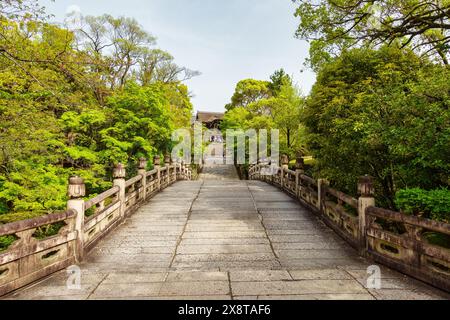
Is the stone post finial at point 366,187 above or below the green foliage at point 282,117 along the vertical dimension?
below

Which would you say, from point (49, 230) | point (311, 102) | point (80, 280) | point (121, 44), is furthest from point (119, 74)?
point (80, 280)

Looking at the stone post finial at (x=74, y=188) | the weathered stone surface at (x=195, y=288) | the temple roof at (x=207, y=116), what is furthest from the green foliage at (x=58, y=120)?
the temple roof at (x=207, y=116)

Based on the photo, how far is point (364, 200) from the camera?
5688 mm

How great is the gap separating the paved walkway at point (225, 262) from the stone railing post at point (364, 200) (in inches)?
13.8

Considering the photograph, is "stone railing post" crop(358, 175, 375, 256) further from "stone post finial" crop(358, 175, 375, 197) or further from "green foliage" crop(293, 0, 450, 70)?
"green foliage" crop(293, 0, 450, 70)

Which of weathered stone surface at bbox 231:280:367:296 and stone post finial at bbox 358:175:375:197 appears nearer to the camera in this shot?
weathered stone surface at bbox 231:280:367:296

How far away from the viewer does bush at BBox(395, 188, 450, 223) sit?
439 centimetres

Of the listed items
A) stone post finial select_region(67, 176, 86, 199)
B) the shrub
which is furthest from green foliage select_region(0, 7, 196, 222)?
the shrub

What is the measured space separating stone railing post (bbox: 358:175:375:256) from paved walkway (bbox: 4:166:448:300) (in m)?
0.35

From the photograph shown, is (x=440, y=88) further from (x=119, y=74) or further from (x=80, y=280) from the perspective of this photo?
(x=119, y=74)

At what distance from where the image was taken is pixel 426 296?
3.97 meters

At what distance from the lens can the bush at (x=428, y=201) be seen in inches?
173

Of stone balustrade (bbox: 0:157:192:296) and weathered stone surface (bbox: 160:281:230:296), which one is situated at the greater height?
stone balustrade (bbox: 0:157:192:296)

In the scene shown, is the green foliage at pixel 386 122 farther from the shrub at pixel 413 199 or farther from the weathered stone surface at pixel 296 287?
the weathered stone surface at pixel 296 287
